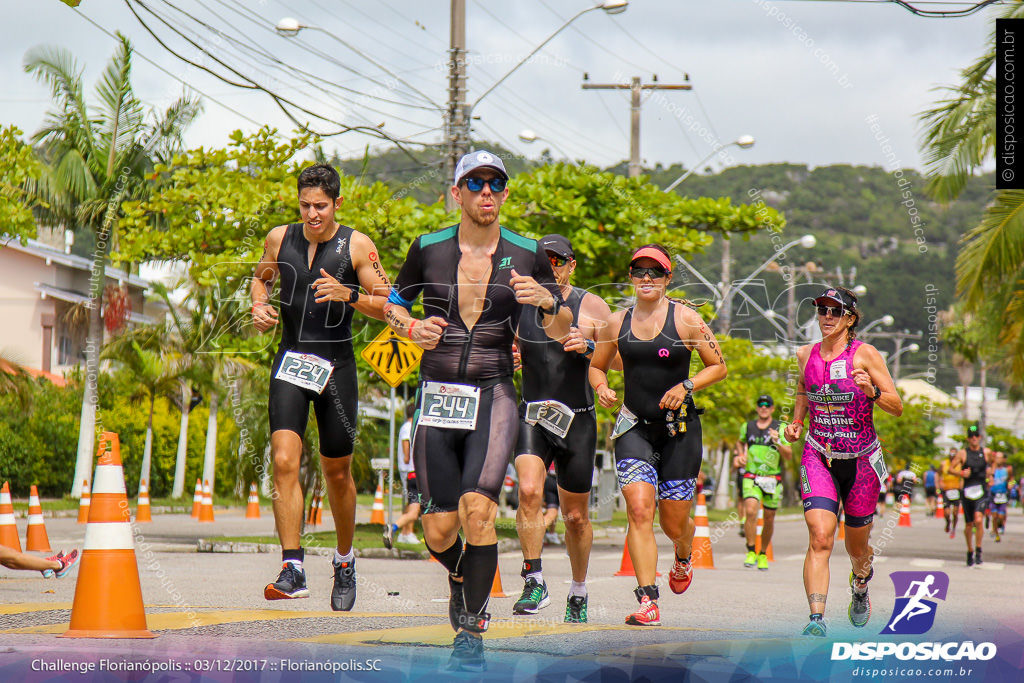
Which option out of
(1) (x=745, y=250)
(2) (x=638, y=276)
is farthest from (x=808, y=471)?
(1) (x=745, y=250)

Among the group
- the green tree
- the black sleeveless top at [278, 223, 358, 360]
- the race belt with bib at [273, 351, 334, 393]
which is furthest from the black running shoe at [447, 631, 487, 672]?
the green tree

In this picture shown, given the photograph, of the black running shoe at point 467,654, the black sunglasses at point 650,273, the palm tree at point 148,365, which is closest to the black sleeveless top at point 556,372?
the black sunglasses at point 650,273

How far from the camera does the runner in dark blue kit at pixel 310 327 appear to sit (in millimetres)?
6902

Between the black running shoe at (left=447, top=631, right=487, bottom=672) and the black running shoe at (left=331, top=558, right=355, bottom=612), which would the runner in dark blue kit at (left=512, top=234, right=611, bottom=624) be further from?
the black running shoe at (left=447, top=631, right=487, bottom=672)

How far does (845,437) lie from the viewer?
7898 mm

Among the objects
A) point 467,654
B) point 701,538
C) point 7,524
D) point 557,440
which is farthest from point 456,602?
point 701,538

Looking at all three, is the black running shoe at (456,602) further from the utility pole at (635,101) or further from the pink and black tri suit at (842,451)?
the utility pole at (635,101)

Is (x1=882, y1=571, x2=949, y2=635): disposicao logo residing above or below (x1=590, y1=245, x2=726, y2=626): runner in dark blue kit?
below

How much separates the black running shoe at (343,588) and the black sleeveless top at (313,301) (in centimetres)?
132

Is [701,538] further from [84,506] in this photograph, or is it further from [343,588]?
[84,506]

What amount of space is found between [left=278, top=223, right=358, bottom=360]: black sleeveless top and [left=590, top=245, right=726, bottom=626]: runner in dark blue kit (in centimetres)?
182

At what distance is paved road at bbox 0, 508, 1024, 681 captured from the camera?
4895 millimetres

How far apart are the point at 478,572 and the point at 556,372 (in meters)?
2.80

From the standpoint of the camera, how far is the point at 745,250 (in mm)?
64625
